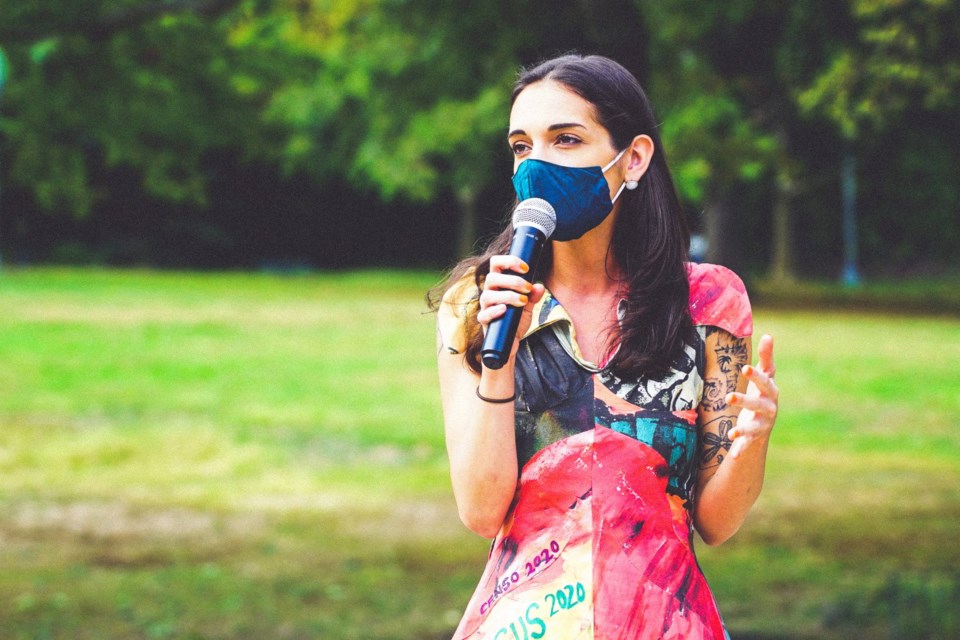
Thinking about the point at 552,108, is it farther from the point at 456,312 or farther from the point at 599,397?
the point at 599,397

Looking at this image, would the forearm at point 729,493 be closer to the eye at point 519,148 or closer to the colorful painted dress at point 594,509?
the colorful painted dress at point 594,509

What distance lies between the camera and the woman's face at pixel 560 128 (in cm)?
239

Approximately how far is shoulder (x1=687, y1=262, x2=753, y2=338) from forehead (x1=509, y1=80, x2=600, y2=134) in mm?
358

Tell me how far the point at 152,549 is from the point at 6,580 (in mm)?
1052

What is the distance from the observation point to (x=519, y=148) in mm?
2467

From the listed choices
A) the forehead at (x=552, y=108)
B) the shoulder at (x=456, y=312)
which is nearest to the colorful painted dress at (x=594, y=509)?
the shoulder at (x=456, y=312)

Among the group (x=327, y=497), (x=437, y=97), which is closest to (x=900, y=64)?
(x=327, y=497)

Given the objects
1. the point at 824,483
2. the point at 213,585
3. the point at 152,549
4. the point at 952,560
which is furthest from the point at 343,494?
the point at 952,560

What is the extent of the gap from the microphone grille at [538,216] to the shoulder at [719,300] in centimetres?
32

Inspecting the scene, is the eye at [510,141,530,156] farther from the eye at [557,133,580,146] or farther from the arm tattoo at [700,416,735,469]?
the arm tattoo at [700,416,735,469]

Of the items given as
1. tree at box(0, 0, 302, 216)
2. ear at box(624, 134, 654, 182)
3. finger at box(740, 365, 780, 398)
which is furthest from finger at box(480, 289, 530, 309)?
tree at box(0, 0, 302, 216)

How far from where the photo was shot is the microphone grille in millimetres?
2316

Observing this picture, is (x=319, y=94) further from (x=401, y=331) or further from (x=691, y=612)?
(x=691, y=612)

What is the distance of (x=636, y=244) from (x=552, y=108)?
32 cm
